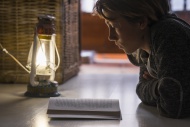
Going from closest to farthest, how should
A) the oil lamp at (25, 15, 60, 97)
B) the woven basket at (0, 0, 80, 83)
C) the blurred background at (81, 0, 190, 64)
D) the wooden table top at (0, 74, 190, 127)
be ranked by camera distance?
the wooden table top at (0, 74, 190, 127), the oil lamp at (25, 15, 60, 97), the woven basket at (0, 0, 80, 83), the blurred background at (81, 0, 190, 64)

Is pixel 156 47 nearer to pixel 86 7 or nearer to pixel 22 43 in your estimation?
pixel 22 43

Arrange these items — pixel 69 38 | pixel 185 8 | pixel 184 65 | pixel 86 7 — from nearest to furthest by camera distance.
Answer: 1. pixel 184 65
2. pixel 69 38
3. pixel 185 8
4. pixel 86 7

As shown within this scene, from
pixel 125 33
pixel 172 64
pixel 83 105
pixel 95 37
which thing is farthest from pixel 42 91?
pixel 95 37

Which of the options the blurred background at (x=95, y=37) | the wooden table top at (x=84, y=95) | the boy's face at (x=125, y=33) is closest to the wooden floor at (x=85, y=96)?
the wooden table top at (x=84, y=95)

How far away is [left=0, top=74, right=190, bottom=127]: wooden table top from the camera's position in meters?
0.96

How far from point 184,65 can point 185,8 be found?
1.74 m

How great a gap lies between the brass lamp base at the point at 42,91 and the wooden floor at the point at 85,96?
0.12 ft

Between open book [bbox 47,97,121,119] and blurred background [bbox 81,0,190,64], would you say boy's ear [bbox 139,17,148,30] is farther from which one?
blurred background [bbox 81,0,190,64]

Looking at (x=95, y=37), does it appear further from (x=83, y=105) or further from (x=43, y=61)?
(x=83, y=105)

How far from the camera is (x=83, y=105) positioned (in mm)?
1058

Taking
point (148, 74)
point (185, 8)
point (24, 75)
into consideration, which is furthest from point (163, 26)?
point (185, 8)

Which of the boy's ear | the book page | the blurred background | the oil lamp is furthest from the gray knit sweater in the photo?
the blurred background

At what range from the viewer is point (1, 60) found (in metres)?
1.66

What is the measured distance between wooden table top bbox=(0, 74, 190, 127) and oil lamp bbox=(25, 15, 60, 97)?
2.2 inches
